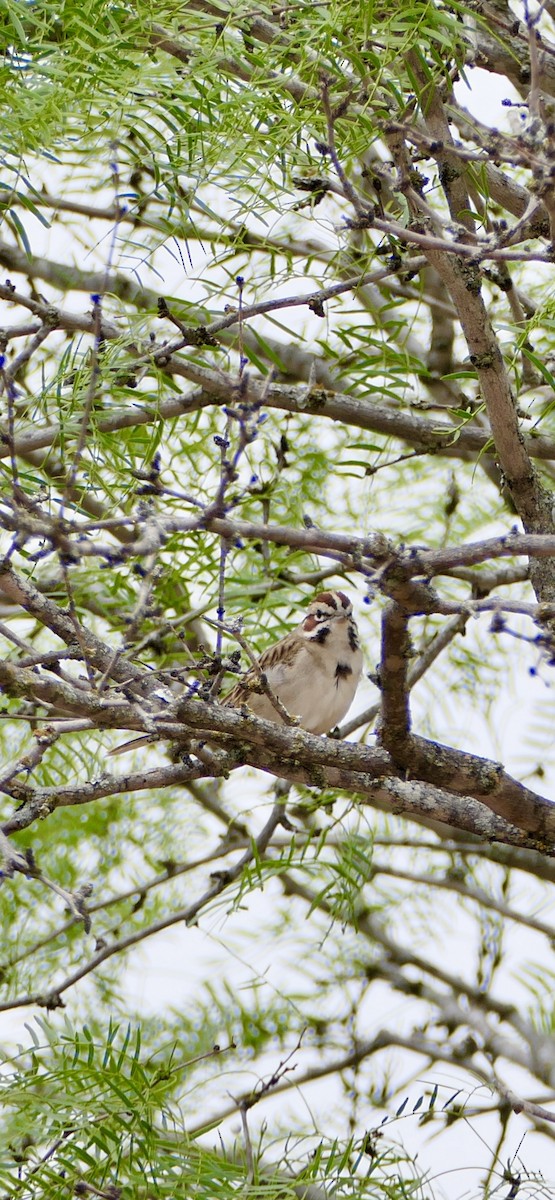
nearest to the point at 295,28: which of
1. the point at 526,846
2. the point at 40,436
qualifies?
the point at 40,436

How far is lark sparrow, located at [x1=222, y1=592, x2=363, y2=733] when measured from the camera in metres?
3.01

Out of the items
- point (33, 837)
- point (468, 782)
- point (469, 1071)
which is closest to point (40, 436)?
point (468, 782)

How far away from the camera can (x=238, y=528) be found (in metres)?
1.30

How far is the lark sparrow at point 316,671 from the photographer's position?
9.87ft

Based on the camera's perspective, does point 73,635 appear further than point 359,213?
Yes

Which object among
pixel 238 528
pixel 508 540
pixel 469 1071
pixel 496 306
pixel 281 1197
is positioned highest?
pixel 496 306

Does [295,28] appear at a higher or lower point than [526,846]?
higher

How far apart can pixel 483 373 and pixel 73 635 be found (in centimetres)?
74

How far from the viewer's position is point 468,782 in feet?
6.35

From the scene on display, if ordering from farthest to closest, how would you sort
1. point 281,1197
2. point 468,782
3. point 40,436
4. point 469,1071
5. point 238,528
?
point 469,1071
point 40,436
point 281,1197
point 468,782
point 238,528

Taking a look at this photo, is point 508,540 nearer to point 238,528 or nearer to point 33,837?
point 238,528

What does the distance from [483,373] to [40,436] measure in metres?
0.82

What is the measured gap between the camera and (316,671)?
9.92 ft

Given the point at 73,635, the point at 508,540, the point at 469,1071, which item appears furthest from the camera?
the point at 469,1071
